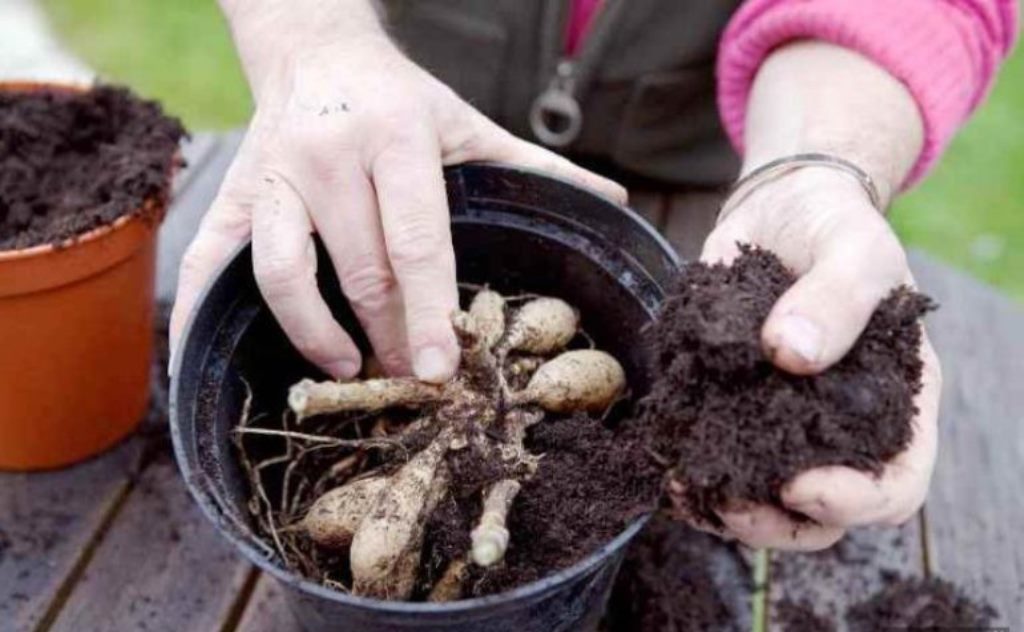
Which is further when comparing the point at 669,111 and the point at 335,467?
the point at 669,111

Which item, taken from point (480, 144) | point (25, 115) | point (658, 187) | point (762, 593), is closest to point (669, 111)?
point (658, 187)

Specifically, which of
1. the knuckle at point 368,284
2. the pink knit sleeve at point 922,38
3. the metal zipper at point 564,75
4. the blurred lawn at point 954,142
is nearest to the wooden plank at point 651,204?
the metal zipper at point 564,75

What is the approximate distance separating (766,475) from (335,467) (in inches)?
16.3

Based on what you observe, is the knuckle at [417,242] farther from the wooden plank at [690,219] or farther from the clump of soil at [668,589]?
the wooden plank at [690,219]

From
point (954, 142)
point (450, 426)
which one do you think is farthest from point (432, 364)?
point (954, 142)

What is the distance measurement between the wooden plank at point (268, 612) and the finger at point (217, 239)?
0.91 feet

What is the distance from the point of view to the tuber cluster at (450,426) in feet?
2.75

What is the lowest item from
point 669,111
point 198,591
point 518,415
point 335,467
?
point 198,591

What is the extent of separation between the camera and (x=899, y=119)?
1149mm

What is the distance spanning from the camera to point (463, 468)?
0.89 meters

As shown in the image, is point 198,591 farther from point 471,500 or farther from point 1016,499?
point 1016,499

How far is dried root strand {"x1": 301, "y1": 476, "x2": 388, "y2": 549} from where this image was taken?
875 millimetres

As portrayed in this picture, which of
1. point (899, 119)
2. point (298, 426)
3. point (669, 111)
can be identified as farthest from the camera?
point (669, 111)

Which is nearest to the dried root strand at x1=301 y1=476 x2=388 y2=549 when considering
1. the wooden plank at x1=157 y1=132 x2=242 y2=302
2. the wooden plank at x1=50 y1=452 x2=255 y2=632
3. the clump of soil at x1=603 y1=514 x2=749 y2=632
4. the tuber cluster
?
the tuber cluster
